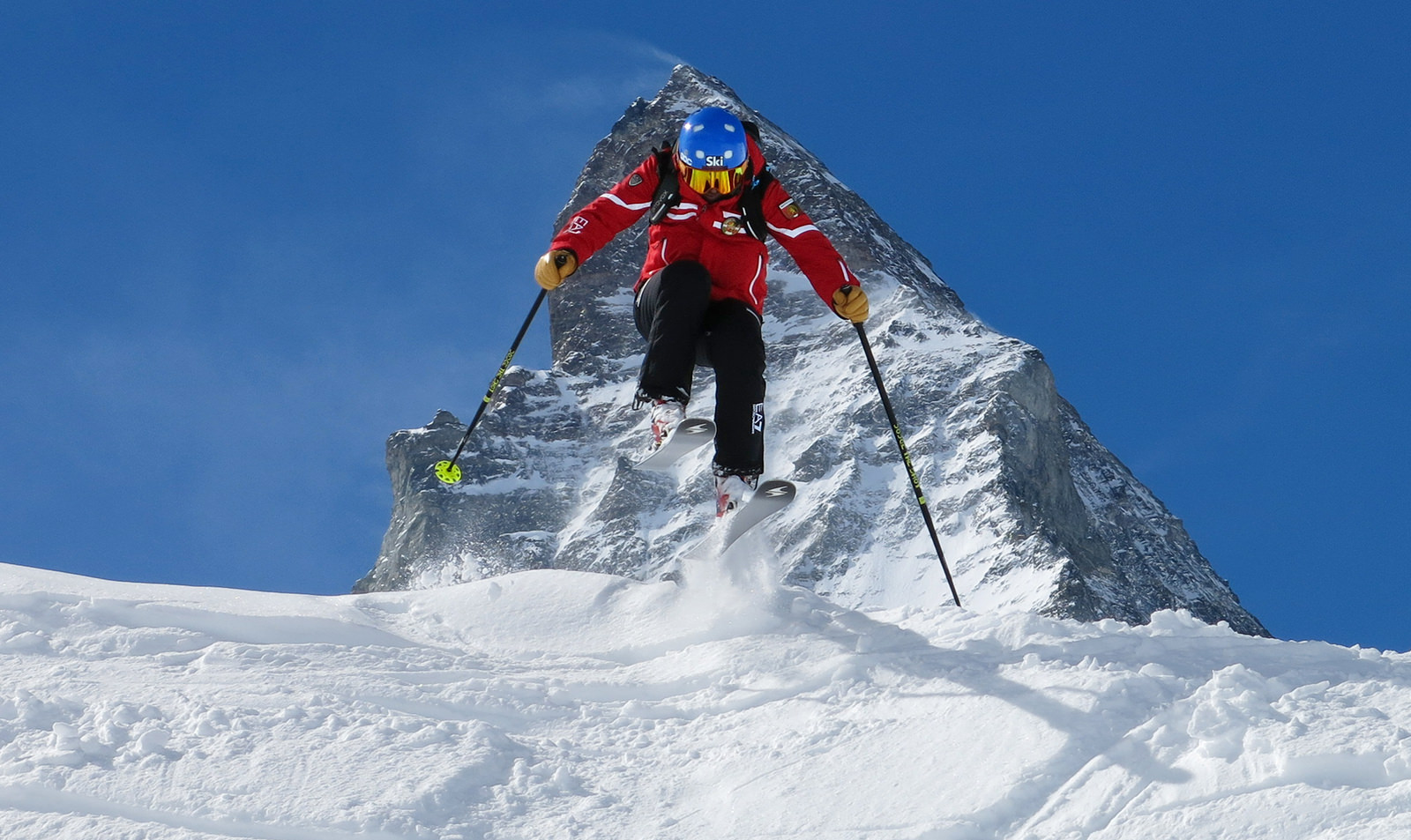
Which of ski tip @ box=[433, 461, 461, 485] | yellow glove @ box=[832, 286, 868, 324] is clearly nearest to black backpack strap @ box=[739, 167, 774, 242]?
yellow glove @ box=[832, 286, 868, 324]

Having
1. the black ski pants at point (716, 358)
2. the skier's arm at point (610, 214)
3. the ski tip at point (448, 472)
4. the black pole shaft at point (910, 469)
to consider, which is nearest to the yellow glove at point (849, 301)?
the black pole shaft at point (910, 469)

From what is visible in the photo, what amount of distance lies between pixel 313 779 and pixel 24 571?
154 inches

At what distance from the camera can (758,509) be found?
9.02 meters

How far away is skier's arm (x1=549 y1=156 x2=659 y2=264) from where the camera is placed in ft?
31.7

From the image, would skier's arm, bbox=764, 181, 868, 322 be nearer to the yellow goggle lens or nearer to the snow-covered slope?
the yellow goggle lens

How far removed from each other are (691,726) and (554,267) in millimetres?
3907

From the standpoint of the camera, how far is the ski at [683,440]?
895 centimetres

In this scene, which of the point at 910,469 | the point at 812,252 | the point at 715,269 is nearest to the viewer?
the point at 715,269

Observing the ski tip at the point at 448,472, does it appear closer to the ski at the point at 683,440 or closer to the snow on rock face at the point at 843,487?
the ski at the point at 683,440

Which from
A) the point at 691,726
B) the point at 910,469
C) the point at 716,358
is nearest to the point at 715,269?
the point at 716,358

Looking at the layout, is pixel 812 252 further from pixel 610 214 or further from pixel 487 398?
pixel 487 398

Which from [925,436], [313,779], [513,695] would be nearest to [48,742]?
[313,779]

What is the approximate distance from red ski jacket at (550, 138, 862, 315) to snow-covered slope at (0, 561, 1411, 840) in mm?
2348

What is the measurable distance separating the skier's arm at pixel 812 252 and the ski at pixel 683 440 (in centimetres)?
137
